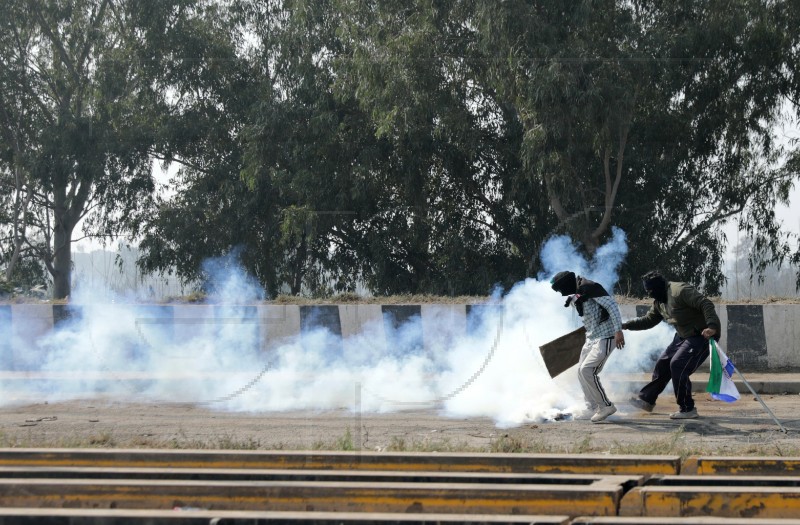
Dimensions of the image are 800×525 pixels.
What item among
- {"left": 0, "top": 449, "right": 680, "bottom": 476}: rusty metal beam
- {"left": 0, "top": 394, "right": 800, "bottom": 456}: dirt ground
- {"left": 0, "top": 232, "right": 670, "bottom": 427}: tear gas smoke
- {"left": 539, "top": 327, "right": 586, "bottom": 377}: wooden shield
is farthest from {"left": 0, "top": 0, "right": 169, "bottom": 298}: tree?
{"left": 0, "top": 449, "right": 680, "bottom": 476}: rusty metal beam

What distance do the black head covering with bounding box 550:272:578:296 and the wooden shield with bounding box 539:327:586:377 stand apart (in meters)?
0.63

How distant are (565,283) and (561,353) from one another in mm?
890

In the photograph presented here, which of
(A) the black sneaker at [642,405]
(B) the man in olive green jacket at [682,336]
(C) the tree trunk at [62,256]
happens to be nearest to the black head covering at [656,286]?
(B) the man in olive green jacket at [682,336]

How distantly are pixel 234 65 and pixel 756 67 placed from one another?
16.4 meters

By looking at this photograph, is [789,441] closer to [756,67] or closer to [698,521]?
[698,521]

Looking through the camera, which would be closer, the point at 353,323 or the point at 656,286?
the point at 656,286

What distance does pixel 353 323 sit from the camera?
1332 centimetres

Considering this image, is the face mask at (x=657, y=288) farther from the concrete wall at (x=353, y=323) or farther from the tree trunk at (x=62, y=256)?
the tree trunk at (x=62, y=256)

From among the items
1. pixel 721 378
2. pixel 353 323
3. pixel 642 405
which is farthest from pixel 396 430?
pixel 353 323

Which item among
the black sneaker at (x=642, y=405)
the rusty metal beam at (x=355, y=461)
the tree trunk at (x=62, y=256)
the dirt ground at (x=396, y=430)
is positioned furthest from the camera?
the tree trunk at (x=62, y=256)

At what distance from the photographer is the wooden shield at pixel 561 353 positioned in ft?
33.1

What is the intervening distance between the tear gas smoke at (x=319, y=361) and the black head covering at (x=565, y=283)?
4.08 ft

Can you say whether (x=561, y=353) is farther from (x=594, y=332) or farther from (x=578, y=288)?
(x=578, y=288)

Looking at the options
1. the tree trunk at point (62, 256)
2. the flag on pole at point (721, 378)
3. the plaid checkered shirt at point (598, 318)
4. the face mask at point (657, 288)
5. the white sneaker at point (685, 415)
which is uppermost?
the tree trunk at point (62, 256)
